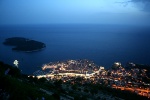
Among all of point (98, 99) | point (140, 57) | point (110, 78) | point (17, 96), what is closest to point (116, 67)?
point (110, 78)

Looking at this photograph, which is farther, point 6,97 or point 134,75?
point 134,75

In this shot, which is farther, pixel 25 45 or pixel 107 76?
pixel 25 45

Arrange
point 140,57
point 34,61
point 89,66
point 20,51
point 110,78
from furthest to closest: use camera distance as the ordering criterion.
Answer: point 20,51 < point 140,57 < point 34,61 < point 89,66 < point 110,78

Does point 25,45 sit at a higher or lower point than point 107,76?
lower

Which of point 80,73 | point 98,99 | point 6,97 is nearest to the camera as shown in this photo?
point 6,97

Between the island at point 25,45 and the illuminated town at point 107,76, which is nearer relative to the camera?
the illuminated town at point 107,76

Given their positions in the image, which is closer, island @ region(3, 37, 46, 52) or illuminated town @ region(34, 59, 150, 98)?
illuminated town @ region(34, 59, 150, 98)

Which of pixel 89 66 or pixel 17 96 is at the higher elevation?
pixel 17 96

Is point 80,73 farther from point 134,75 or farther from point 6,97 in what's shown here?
point 6,97
